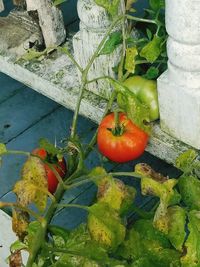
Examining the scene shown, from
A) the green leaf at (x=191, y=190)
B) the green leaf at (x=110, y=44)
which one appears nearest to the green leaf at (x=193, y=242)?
the green leaf at (x=191, y=190)

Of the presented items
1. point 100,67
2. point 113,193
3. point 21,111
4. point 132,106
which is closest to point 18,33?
point 21,111

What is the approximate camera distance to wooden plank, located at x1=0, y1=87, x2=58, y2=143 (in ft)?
8.68

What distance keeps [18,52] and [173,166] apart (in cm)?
75

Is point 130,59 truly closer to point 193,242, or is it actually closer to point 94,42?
point 94,42

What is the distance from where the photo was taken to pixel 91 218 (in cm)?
186

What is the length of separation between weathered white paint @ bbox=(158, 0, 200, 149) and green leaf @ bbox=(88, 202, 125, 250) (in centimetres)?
43

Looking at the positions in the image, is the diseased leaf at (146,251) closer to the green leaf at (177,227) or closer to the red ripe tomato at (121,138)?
the green leaf at (177,227)

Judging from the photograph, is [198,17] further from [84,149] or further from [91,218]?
[84,149]

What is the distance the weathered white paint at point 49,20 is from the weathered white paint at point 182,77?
627mm

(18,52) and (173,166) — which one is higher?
(18,52)

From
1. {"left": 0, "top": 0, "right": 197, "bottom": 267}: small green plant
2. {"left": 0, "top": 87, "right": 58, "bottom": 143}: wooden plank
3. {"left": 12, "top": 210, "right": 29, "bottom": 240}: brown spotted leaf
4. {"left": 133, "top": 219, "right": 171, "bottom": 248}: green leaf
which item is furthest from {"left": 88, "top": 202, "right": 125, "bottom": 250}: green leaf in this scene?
{"left": 0, "top": 87, "right": 58, "bottom": 143}: wooden plank

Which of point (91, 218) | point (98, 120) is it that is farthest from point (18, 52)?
point (91, 218)

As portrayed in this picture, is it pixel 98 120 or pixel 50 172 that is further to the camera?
pixel 98 120

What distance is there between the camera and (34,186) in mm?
1898
